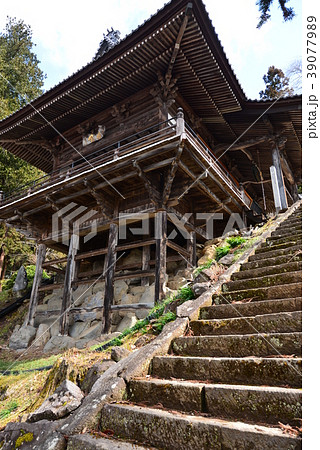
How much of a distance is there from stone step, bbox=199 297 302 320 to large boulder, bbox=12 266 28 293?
14.5 metres

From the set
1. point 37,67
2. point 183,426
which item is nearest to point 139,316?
point 183,426

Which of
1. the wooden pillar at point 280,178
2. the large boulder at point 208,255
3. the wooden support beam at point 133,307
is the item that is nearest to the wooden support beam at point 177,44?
the wooden pillar at point 280,178

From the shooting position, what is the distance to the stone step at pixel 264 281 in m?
3.97

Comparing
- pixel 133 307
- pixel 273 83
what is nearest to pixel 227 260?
pixel 133 307

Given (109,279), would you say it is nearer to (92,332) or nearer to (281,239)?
(92,332)

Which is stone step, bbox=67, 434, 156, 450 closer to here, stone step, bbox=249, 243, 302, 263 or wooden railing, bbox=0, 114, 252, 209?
stone step, bbox=249, 243, 302, 263

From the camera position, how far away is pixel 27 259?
19688mm

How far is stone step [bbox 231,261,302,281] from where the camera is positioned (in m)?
4.32

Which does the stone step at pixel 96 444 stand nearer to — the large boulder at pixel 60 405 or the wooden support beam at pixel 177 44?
the large boulder at pixel 60 405

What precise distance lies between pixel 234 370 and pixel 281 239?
430cm

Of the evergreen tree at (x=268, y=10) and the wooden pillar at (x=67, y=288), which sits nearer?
the evergreen tree at (x=268, y=10)

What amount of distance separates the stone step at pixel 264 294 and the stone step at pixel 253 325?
68 centimetres

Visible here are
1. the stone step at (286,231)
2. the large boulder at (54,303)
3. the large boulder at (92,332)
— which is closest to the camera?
the stone step at (286,231)

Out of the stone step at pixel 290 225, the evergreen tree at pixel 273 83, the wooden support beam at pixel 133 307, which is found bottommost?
the wooden support beam at pixel 133 307
